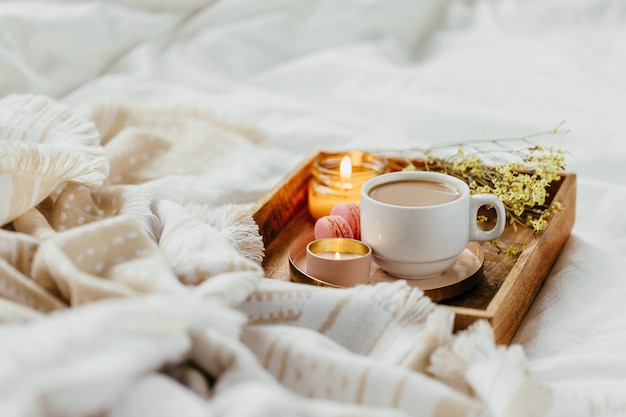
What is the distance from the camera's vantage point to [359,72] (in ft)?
4.70

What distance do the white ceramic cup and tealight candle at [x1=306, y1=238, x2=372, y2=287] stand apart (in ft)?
0.05

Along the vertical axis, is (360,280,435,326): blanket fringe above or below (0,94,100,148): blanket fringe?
below

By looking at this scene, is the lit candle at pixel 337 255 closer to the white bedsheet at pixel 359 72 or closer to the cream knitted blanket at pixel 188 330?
the cream knitted blanket at pixel 188 330

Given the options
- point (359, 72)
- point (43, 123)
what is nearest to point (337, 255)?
point (43, 123)

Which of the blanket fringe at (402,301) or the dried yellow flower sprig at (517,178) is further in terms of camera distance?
the dried yellow flower sprig at (517,178)

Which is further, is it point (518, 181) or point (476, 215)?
point (518, 181)

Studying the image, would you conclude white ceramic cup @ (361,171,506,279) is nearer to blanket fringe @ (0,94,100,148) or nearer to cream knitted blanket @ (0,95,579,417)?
cream knitted blanket @ (0,95,579,417)

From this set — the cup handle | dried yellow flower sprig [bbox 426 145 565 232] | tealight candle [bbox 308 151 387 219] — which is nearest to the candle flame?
tealight candle [bbox 308 151 387 219]

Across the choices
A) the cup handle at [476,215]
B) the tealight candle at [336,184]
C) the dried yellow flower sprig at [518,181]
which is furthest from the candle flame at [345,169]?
the cup handle at [476,215]

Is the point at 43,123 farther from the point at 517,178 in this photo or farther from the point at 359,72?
the point at 359,72

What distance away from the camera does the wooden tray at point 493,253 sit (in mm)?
671

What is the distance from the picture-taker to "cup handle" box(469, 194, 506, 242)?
742 mm

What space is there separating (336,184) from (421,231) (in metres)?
0.23

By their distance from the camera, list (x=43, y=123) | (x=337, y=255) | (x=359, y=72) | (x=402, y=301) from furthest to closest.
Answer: (x=359, y=72), (x=43, y=123), (x=337, y=255), (x=402, y=301)
